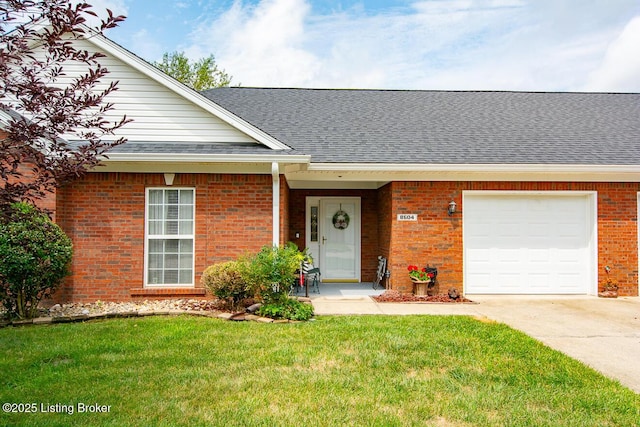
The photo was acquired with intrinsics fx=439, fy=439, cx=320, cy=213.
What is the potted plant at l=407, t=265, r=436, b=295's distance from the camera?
31.0ft

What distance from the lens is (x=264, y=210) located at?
8891mm

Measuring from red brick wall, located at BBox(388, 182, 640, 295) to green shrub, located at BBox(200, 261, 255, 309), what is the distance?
3.63 meters

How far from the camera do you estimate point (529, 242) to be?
1008 centimetres

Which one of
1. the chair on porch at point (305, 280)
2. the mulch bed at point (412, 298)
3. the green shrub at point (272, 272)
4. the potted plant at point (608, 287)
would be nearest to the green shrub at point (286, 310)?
the green shrub at point (272, 272)

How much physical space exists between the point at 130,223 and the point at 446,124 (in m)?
8.14

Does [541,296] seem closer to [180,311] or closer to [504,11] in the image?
[504,11]

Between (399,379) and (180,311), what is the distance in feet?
14.6

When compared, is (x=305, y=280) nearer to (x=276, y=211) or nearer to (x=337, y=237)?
(x=337, y=237)

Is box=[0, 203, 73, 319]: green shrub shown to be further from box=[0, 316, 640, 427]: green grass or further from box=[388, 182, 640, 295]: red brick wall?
box=[388, 182, 640, 295]: red brick wall

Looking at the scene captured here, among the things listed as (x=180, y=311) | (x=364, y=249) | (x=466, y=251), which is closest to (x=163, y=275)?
(x=180, y=311)

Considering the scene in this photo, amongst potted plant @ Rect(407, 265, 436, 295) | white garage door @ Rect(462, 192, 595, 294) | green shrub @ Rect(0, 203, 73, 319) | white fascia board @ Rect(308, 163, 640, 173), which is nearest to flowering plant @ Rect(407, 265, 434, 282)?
potted plant @ Rect(407, 265, 436, 295)

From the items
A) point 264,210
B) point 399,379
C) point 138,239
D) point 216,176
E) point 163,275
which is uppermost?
point 216,176

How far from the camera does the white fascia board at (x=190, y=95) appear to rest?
28.2ft

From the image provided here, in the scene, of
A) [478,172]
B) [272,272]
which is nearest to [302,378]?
[272,272]
